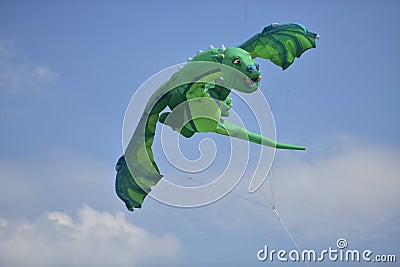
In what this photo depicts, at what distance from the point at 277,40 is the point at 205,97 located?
7.64 feet

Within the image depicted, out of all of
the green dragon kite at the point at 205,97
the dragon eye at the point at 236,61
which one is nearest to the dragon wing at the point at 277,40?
the green dragon kite at the point at 205,97

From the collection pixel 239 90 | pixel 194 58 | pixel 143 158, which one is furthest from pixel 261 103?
pixel 143 158

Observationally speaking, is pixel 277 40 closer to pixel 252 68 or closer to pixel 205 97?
pixel 252 68

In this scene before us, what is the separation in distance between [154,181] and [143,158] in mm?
646

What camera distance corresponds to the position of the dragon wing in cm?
1636

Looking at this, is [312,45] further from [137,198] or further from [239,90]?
[137,198]

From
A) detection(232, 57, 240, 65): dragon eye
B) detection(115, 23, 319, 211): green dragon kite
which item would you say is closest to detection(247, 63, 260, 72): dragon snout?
detection(115, 23, 319, 211): green dragon kite

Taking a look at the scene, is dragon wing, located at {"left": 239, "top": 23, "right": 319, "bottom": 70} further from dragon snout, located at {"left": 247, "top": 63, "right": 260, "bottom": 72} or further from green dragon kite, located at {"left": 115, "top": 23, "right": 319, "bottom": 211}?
dragon snout, located at {"left": 247, "top": 63, "right": 260, "bottom": 72}

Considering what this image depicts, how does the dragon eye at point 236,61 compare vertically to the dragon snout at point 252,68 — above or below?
above

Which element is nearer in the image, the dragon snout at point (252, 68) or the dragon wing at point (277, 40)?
the dragon snout at point (252, 68)

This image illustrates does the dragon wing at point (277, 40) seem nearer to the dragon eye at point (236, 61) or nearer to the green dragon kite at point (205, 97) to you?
the green dragon kite at point (205, 97)

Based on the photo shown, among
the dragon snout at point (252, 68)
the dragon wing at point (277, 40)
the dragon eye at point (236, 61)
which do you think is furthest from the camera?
the dragon wing at point (277, 40)

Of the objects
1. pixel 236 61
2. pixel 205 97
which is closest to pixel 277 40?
pixel 236 61

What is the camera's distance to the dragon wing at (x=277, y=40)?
644 inches
